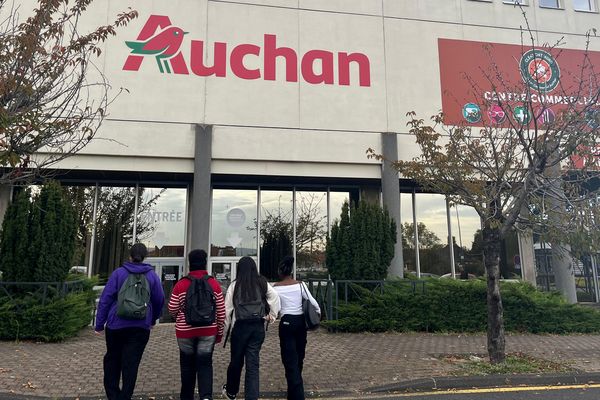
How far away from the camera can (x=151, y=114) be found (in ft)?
43.7

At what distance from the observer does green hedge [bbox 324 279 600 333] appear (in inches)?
394

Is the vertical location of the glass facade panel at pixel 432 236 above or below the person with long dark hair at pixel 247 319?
above

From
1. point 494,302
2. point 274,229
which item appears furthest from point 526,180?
point 274,229

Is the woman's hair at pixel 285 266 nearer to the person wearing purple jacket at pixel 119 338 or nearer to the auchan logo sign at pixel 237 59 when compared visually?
the person wearing purple jacket at pixel 119 338

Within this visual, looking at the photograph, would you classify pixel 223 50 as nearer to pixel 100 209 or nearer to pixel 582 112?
pixel 100 209

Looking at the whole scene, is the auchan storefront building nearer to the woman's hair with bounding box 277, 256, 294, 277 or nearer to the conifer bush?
the conifer bush

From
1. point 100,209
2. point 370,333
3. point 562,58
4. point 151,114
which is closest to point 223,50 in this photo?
point 151,114

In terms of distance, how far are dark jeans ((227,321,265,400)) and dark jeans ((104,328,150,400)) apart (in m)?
0.93

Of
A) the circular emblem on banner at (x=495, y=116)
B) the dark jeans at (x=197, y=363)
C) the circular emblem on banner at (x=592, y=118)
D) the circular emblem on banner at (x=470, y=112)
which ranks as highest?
the circular emblem on banner at (x=470, y=112)

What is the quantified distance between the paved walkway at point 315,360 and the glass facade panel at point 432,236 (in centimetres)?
627

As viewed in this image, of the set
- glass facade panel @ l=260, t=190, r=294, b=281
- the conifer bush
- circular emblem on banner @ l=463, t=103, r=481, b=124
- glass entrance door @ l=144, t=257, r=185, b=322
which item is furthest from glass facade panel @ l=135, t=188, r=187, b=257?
circular emblem on banner @ l=463, t=103, r=481, b=124

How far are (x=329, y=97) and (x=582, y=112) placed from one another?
8255 millimetres

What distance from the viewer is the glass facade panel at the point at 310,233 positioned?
1545 cm

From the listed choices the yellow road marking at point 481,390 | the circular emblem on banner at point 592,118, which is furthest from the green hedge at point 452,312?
the circular emblem on banner at point 592,118
